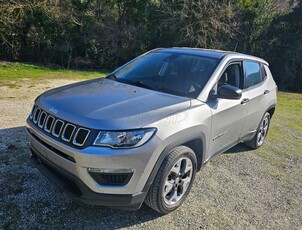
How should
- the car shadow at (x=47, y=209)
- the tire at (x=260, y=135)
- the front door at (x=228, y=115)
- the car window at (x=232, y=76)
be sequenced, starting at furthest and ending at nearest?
the tire at (x=260, y=135), the car window at (x=232, y=76), the front door at (x=228, y=115), the car shadow at (x=47, y=209)

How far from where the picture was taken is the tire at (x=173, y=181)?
2.72 metres

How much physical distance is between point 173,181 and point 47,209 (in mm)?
1436

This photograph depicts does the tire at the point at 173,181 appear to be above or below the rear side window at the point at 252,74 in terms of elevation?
below

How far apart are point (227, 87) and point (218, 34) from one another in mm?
16074

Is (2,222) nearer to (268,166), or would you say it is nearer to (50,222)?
(50,222)

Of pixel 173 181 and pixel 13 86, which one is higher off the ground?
pixel 173 181

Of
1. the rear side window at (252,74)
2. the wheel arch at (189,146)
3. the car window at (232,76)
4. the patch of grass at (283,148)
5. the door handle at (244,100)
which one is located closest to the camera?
the wheel arch at (189,146)

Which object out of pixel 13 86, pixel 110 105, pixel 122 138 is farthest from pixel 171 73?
pixel 13 86

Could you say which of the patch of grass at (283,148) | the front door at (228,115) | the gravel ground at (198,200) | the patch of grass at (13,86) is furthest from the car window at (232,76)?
the patch of grass at (13,86)

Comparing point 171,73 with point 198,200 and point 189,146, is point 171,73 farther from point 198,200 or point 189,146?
point 198,200

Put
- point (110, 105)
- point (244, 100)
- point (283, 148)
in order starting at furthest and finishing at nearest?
point (283, 148) < point (244, 100) < point (110, 105)

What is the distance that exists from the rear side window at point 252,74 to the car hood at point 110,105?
1653 millimetres

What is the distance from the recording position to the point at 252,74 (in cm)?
447

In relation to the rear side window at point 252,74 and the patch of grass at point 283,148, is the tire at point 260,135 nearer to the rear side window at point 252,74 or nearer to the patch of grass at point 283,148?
the patch of grass at point 283,148
